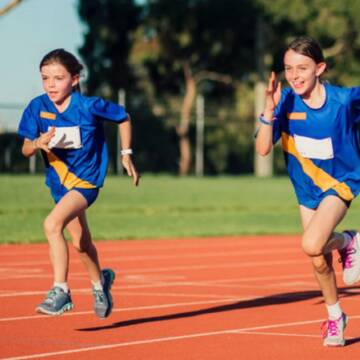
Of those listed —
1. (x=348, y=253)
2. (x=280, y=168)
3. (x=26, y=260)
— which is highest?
(x=348, y=253)

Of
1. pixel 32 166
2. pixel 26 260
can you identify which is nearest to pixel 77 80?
pixel 26 260

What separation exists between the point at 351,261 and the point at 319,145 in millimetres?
1033

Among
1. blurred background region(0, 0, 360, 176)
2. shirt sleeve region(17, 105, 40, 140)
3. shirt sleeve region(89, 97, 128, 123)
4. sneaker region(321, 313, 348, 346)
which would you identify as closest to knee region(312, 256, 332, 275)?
sneaker region(321, 313, 348, 346)

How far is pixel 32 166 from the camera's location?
39.7 metres

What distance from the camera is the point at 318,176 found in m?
8.70

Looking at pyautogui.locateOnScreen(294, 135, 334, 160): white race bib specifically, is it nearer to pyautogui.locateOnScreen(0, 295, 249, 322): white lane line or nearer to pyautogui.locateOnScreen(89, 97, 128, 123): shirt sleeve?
pyautogui.locateOnScreen(89, 97, 128, 123): shirt sleeve

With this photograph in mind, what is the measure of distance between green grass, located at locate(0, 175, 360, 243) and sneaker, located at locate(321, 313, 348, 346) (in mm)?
10191

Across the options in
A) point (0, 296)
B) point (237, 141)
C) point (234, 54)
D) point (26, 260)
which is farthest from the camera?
point (234, 54)

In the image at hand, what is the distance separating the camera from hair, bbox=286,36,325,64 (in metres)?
8.49

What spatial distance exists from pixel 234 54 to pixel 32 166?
22.3 metres

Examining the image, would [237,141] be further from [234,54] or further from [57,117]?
[57,117]

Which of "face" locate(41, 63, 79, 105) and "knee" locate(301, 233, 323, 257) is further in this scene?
"face" locate(41, 63, 79, 105)

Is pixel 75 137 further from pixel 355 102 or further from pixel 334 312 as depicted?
pixel 334 312

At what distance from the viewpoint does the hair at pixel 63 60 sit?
9.23 metres
